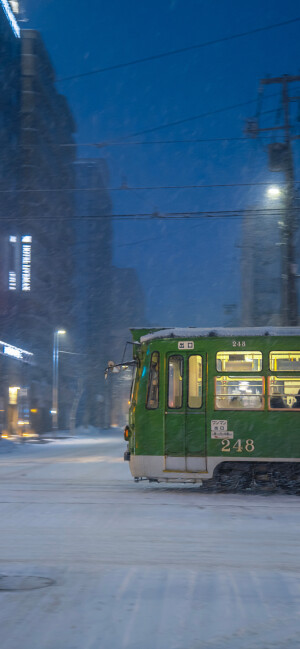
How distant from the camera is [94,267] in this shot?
443 ft

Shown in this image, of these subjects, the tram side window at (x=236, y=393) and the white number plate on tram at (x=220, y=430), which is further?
the tram side window at (x=236, y=393)

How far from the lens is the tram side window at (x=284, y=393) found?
603 inches

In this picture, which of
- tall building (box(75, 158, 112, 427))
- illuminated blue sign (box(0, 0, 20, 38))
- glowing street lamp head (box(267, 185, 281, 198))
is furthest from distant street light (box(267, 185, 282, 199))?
tall building (box(75, 158, 112, 427))

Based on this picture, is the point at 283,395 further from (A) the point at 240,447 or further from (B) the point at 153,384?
(B) the point at 153,384

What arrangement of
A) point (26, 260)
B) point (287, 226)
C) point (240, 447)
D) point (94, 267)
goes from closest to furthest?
point (240, 447), point (287, 226), point (26, 260), point (94, 267)

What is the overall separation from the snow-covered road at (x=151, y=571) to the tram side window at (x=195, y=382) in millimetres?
1853

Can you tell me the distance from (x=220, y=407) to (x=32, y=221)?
205 feet

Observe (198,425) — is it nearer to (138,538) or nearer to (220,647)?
(138,538)

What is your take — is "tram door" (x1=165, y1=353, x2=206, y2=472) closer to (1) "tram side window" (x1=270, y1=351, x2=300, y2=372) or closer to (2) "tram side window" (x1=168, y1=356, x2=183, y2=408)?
(2) "tram side window" (x1=168, y1=356, x2=183, y2=408)

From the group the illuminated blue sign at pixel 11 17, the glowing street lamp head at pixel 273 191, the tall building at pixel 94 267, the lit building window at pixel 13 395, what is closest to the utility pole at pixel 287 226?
the glowing street lamp head at pixel 273 191

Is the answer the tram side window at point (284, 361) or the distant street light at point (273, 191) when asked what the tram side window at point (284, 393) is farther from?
the distant street light at point (273, 191)

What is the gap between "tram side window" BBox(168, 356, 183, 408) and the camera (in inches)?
621

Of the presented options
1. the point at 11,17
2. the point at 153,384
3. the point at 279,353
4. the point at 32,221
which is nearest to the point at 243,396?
the point at 279,353

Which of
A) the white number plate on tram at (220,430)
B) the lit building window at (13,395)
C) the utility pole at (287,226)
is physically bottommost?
the white number plate on tram at (220,430)
